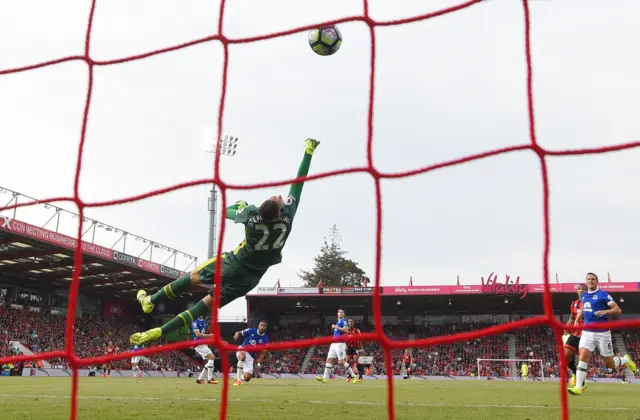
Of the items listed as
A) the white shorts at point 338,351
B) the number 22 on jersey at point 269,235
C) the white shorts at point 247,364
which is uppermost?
the number 22 on jersey at point 269,235

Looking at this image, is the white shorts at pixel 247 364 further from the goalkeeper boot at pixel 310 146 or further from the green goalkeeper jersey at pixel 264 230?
the goalkeeper boot at pixel 310 146

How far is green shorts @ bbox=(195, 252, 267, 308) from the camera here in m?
6.46

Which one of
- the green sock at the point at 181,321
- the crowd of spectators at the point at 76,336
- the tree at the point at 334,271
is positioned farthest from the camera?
the tree at the point at 334,271

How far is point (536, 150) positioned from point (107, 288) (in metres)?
34.8

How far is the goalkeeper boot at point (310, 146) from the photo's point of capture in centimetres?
596

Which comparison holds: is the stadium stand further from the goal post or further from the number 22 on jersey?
the number 22 on jersey

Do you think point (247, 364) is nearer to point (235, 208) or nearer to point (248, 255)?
point (248, 255)

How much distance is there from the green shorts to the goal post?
88.4 feet

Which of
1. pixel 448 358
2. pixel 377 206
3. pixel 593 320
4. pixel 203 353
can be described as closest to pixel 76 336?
pixel 448 358

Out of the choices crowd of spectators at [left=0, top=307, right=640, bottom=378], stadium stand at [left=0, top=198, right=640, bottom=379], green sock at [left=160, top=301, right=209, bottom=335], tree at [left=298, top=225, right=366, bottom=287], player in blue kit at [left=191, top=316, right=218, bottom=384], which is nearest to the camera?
green sock at [left=160, top=301, right=209, bottom=335]

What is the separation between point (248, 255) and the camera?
20.9 ft

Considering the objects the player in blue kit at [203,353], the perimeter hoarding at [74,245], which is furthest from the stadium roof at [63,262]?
the player in blue kit at [203,353]

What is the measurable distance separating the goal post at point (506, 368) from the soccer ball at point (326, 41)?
1075 inches


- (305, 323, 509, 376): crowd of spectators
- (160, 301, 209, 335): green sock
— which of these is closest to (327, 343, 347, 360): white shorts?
(160, 301, 209, 335): green sock
